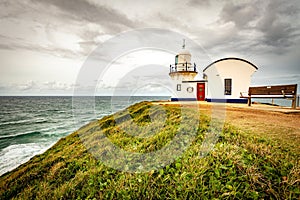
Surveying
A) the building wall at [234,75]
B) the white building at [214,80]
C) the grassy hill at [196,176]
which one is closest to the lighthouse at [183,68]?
the white building at [214,80]

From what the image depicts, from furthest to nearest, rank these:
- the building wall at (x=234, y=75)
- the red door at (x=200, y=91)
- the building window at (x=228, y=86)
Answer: the red door at (x=200, y=91), the building window at (x=228, y=86), the building wall at (x=234, y=75)

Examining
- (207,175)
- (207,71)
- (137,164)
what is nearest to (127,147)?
(137,164)

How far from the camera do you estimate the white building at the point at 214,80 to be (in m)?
12.6

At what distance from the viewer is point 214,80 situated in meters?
13.8

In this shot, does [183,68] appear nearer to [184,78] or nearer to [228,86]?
[184,78]

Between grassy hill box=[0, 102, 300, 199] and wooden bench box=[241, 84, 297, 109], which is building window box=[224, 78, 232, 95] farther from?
grassy hill box=[0, 102, 300, 199]

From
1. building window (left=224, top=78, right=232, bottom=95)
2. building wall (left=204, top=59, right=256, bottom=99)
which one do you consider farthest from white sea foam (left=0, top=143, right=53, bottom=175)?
building window (left=224, top=78, right=232, bottom=95)

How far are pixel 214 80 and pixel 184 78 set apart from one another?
3.16 metres

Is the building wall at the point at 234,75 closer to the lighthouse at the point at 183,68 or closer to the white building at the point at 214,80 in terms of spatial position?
the white building at the point at 214,80

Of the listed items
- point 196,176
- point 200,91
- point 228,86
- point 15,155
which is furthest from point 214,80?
point 15,155

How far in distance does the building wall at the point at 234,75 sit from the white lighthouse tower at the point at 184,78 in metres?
2.61

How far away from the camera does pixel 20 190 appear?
395cm

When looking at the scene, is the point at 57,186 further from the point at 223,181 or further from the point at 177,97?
the point at 177,97

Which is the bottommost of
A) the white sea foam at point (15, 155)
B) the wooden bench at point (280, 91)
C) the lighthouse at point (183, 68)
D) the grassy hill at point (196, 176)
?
the white sea foam at point (15, 155)
